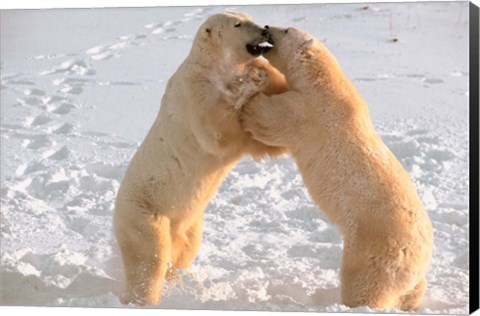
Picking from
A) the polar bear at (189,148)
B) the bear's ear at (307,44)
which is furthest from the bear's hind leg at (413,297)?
the bear's ear at (307,44)

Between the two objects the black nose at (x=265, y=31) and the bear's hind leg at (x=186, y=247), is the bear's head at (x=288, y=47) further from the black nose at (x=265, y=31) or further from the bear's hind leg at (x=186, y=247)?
the bear's hind leg at (x=186, y=247)

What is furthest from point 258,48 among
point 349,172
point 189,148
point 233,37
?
point 349,172

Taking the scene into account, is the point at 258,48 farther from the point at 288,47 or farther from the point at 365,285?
the point at 365,285

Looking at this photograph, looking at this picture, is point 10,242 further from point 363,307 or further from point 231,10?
point 363,307

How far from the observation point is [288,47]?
4973 millimetres

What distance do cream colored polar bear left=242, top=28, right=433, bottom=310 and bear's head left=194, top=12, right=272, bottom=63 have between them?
0.52 ft

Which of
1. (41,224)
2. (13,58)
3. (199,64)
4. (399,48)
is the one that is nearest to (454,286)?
(399,48)

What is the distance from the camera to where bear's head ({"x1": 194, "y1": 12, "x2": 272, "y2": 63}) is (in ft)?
16.0

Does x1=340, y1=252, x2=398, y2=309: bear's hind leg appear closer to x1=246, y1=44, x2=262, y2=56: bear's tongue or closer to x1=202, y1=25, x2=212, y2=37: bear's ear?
x1=246, y1=44, x2=262, y2=56: bear's tongue

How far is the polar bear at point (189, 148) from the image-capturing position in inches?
191

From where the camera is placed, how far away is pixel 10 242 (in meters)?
6.13

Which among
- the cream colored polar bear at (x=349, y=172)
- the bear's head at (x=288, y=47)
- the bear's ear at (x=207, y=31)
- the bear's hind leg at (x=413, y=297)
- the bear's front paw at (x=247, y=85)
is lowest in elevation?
the bear's hind leg at (x=413, y=297)

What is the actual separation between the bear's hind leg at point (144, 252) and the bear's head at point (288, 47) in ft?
3.53

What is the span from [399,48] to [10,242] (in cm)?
286
